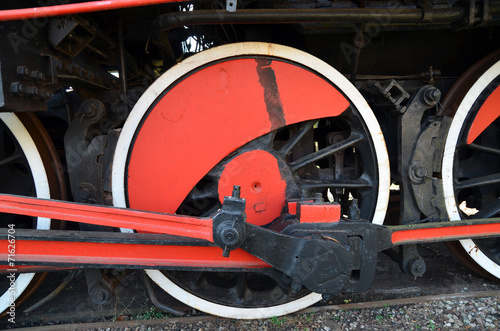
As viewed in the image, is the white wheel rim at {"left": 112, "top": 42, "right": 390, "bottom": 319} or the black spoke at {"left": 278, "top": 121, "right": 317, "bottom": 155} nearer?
the white wheel rim at {"left": 112, "top": 42, "right": 390, "bottom": 319}

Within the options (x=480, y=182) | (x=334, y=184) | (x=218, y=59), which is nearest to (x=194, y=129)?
(x=218, y=59)

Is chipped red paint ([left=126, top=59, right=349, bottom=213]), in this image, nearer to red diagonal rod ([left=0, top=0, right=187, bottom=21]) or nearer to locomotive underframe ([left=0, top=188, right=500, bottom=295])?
locomotive underframe ([left=0, top=188, right=500, bottom=295])

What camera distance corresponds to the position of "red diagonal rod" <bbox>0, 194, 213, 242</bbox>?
128 centimetres

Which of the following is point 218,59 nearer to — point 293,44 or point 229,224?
point 293,44

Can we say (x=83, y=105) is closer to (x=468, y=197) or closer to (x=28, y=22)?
(x=28, y=22)

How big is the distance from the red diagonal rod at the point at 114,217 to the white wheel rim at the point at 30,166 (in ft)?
1.55

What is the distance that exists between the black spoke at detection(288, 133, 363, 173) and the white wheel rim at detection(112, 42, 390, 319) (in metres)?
0.10

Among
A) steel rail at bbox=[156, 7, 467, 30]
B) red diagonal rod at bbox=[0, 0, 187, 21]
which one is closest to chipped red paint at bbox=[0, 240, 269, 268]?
red diagonal rod at bbox=[0, 0, 187, 21]

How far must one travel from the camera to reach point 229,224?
1.30 metres

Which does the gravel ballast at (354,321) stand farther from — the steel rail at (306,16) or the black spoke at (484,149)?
the steel rail at (306,16)

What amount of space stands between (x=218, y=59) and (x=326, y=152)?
0.84 meters

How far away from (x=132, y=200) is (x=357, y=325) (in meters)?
1.57

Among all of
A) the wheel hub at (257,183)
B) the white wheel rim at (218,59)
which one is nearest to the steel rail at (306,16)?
the white wheel rim at (218,59)

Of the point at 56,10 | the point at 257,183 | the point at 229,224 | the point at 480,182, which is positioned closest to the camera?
the point at 56,10
